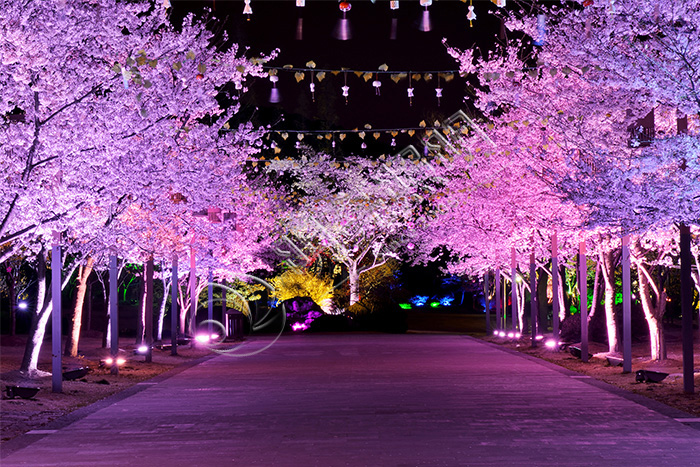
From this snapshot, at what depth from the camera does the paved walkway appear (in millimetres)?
9578

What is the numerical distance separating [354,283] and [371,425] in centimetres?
4053

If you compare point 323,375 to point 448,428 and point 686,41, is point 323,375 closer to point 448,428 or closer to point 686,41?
point 448,428

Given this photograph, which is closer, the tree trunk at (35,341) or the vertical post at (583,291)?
the tree trunk at (35,341)

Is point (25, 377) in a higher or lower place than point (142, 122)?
lower

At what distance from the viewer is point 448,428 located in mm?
11562

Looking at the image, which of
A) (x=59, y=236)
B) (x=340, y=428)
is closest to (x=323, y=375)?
(x=59, y=236)

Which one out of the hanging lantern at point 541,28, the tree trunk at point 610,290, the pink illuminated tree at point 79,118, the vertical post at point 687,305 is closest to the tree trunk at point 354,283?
the tree trunk at point 610,290

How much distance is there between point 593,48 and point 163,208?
430 inches

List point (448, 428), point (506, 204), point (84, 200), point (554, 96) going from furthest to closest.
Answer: point (506, 204) < point (554, 96) < point (84, 200) < point (448, 428)

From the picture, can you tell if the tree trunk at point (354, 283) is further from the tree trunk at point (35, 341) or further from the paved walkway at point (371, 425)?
the tree trunk at point (35, 341)

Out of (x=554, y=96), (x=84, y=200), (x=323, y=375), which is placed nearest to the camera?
(x=84, y=200)

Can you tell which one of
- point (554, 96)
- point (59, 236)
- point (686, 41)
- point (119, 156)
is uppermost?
point (554, 96)

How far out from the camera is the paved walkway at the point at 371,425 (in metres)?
9.58

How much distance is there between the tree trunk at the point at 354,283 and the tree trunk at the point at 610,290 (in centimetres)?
2686
